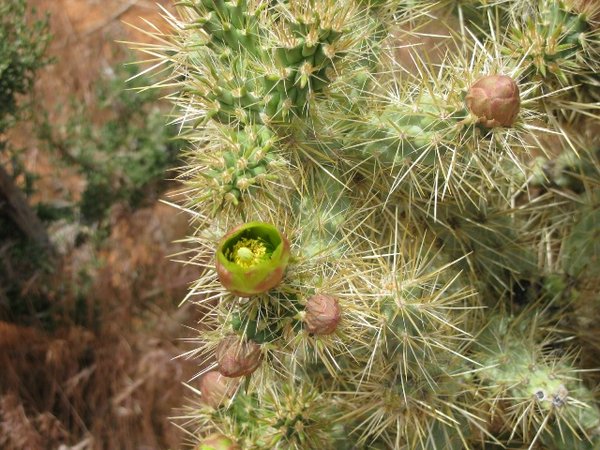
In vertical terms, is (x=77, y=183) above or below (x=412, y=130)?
below

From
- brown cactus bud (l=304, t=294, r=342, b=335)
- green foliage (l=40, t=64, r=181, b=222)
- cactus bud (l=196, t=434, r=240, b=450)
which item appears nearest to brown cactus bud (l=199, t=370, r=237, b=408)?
cactus bud (l=196, t=434, r=240, b=450)

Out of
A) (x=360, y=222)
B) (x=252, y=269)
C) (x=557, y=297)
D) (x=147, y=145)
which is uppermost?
(x=252, y=269)

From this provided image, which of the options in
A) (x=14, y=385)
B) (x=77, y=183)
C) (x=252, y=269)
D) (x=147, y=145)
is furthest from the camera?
(x=77, y=183)

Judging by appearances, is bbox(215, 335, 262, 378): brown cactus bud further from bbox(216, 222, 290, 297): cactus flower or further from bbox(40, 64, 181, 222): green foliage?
bbox(40, 64, 181, 222): green foliage

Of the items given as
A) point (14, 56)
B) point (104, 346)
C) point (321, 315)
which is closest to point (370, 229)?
point (321, 315)

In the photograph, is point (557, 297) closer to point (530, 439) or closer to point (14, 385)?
point (530, 439)

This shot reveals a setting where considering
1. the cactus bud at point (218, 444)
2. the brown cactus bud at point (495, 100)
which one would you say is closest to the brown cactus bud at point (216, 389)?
the cactus bud at point (218, 444)

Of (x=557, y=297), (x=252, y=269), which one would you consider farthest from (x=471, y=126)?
(x=557, y=297)
